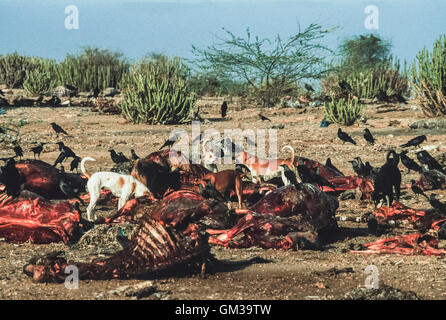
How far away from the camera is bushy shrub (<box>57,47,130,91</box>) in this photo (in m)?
27.0

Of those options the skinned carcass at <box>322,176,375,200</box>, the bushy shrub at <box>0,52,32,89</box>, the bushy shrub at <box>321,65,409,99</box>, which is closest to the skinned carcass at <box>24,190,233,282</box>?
the skinned carcass at <box>322,176,375,200</box>

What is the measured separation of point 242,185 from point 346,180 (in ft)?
4.70

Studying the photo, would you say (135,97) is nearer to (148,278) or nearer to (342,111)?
(342,111)

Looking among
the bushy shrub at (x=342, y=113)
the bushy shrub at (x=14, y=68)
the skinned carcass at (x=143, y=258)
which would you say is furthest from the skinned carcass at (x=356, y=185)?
the bushy shrub at (x=14, y=68)

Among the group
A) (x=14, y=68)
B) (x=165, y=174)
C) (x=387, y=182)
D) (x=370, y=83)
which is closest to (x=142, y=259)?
(x=165, y=174)

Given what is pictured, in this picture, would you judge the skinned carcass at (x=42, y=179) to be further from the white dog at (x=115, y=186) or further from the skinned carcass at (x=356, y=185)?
the skinned carcass at (x=356, y=185)

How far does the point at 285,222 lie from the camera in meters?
5.63

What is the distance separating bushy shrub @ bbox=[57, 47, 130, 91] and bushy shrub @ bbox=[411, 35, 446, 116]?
1217 centimetres

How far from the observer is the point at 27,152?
39.5 feet

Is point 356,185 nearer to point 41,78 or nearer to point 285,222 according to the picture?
point 285,222

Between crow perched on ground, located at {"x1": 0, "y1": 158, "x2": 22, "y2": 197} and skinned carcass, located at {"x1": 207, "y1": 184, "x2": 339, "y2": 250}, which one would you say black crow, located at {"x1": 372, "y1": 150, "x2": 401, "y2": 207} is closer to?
skinned carcass, located at {"x1": 207, "y1": 184, "x2": 339, "y2": 250}

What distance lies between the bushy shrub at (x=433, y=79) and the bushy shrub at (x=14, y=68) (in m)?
16.5

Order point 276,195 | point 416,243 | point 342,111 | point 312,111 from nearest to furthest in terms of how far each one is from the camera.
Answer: point 416,243 → point 276,195 → point 342,111 → point 312,111
